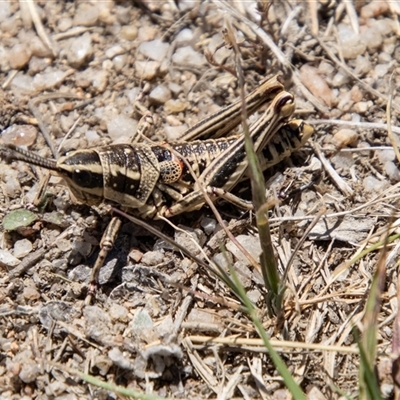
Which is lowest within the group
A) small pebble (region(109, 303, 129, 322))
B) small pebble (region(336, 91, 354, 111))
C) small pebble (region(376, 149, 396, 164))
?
small pebble (region(109, 303, 129, 322))

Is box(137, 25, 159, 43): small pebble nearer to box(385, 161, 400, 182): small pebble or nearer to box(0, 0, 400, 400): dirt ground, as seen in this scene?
box(0, 0, 400, 400): dirt ground

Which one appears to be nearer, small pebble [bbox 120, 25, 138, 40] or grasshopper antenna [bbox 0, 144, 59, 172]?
grasshopper antenna [bbox 0, 144, 59, 172]

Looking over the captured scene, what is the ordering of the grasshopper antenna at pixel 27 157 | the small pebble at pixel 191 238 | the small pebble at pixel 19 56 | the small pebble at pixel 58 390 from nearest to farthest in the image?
the small pebble at pixel 58 390, the grasshopper antenna at pixel 27 157, the small pebble at pixel 191 238, the small pebble at pixel 19 56

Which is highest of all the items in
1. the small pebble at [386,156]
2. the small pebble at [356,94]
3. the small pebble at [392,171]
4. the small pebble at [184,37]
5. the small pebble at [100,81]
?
the small pebble at [184,37]

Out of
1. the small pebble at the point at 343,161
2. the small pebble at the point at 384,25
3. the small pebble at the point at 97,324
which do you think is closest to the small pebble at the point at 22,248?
the small pebble at the point at 97,324

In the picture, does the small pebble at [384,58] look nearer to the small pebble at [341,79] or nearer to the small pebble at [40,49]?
the small pebble at [341,79]

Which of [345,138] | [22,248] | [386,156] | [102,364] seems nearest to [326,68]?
[345,138]

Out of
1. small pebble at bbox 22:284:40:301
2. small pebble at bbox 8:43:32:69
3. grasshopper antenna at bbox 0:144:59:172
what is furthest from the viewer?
small pebble at bbox 8:43:32:69

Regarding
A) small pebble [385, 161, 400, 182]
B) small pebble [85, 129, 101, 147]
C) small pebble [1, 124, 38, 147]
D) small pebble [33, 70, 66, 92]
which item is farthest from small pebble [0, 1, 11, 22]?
small pebble [385, 161, 400, 182]

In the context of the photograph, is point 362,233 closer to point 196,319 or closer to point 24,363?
point 196,319
